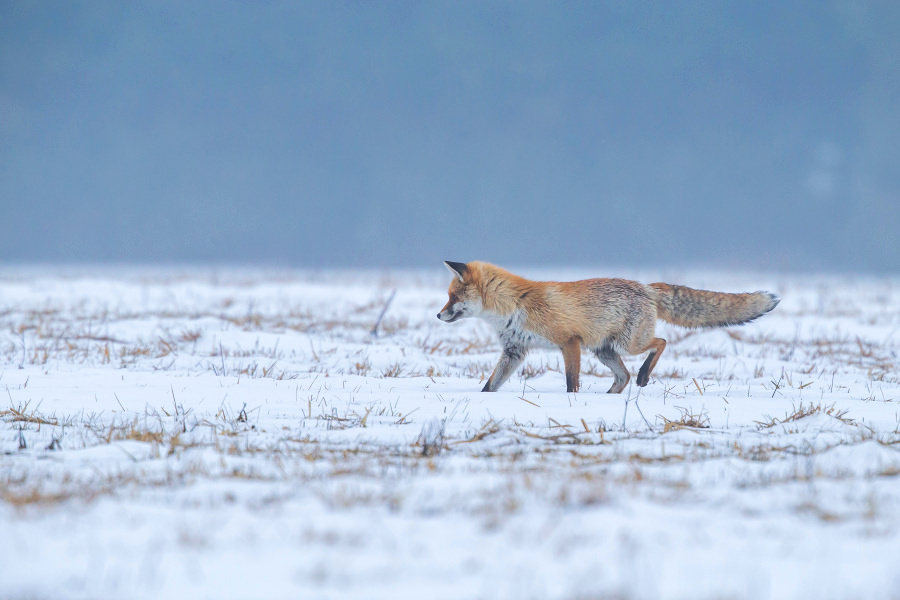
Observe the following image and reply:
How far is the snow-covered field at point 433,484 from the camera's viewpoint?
238 cm

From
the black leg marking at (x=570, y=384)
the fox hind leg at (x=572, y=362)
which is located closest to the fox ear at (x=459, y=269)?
the fox hind leg at (x=572, y=362)

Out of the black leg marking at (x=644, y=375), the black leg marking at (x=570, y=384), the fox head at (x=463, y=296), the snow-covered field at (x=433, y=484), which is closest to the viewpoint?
the snow-covered field at (x=433, y=484)

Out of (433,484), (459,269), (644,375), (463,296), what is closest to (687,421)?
(644,375)

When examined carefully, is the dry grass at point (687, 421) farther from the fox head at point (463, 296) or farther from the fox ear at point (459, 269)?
the fox ear at point (459, 269)

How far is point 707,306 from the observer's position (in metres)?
7.58

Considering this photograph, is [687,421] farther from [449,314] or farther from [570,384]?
[449,314]

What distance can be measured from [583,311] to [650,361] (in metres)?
0.89

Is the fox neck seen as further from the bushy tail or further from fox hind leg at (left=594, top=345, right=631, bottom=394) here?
the bushy tail

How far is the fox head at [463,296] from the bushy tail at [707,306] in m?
1.89

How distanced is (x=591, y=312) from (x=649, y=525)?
15.4ft

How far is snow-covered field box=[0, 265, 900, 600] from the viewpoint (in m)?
2.38

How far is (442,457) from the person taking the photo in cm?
411

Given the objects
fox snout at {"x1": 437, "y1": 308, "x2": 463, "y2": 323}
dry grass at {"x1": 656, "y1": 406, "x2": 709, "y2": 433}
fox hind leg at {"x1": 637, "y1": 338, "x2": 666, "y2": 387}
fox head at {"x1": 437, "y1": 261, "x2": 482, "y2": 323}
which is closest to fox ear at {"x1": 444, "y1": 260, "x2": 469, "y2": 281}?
fox head at {"x1": 437, "y1": 261, "x2": 482, "y2": 323}

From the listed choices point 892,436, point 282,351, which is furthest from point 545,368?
point 892,436
